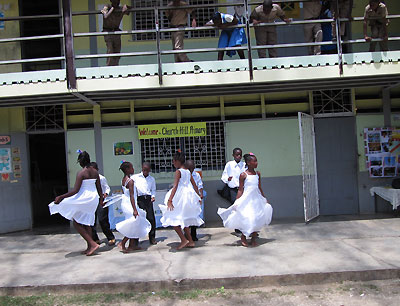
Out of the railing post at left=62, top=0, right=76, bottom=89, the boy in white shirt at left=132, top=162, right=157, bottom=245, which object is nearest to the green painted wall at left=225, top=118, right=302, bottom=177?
the boy in white shirt at left=132, top=162, right=157, bottom=245

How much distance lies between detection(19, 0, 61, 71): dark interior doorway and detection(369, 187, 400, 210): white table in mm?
8782

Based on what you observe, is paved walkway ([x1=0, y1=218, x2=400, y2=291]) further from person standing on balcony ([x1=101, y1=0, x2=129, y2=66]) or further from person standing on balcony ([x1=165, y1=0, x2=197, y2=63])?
person standing on balcony ([x1=101, y1=0, x2=129, y2=66])

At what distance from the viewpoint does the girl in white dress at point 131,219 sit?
606 cm

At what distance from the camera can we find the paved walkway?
4.95 m

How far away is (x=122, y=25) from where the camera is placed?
8.82 m

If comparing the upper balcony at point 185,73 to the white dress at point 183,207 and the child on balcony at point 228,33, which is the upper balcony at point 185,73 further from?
the white dress at point 183,207

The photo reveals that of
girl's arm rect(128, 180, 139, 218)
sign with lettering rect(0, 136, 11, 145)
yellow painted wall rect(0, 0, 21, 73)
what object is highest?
yellow painted wall rect(0, 0, 21, 73)

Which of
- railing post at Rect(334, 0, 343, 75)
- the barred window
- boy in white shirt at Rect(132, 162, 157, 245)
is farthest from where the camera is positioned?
the barred window

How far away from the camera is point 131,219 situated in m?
6.07

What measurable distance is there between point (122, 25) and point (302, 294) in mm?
7106

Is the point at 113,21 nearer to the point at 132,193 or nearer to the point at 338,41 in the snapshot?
the point at 132,193

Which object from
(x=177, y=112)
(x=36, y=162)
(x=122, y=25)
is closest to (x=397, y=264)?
(x=177, y=112)

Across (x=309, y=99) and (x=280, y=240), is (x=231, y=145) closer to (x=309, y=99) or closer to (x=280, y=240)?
(x=309, y=99)

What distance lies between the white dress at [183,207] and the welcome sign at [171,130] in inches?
96.7
